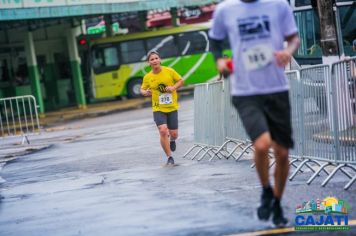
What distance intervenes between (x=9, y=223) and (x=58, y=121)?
21.6 metres

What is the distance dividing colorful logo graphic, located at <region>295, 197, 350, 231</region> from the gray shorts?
5373 millimetres

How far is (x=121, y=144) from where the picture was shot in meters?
17.3

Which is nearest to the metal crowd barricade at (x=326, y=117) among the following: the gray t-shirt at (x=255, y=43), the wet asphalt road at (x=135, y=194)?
the wet asphalt road at (x=135, y=194)

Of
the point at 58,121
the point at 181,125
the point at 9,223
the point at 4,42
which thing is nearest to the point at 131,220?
the point at 9,223

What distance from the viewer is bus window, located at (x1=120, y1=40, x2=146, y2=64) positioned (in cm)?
3644

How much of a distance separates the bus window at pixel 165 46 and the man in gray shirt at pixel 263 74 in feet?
99.9

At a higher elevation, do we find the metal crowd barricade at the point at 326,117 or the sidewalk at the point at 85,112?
the metal crowd barricade at the point at 326,117

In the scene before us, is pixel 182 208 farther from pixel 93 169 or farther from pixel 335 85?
pixel 93 169

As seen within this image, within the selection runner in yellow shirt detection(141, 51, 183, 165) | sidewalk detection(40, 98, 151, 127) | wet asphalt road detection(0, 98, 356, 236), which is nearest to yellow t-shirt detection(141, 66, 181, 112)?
runner in yellow shirt detection(141, 51, 183, 165)

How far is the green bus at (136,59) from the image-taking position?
36219 mm

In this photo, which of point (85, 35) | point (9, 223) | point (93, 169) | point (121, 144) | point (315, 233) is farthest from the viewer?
point (85, 35)

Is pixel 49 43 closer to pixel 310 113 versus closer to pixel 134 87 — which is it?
pixel 134 87

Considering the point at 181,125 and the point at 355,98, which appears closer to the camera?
the point at 355,98

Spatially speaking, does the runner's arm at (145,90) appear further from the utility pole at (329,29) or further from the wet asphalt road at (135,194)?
the utility pole at (329,29)
